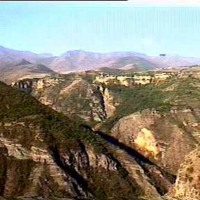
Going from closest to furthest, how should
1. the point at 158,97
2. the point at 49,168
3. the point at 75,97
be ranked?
1. the point at 49,168
2. the point at 158,97
3. the point at 75,97

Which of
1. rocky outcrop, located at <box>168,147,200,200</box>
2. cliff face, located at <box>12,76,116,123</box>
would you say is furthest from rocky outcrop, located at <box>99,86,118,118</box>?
rocky outcrop, located at <box>168,147,200,200</box>

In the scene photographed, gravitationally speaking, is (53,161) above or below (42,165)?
above

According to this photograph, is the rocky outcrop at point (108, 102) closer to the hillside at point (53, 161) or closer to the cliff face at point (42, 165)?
the hillside at point (53, 161)

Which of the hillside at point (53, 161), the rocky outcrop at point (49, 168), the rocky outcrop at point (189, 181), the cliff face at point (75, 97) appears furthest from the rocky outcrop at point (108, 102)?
the rocky outcrop at point (189, 181)

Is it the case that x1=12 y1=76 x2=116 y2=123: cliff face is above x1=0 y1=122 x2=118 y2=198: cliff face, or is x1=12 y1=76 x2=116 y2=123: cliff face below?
above

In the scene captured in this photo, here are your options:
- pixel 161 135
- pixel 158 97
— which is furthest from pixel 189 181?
pixel 158 97

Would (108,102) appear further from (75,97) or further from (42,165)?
(42,165)

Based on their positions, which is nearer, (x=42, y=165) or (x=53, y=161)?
(x=42, y=165)

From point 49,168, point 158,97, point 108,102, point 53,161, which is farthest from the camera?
point 108,102

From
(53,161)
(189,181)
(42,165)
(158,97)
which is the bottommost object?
(189,181)

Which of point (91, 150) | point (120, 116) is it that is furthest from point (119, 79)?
point (91, 150)

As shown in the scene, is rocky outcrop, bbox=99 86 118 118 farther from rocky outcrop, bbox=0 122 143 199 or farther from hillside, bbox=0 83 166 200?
rocky outcrop, bbox=0 122 143 199
